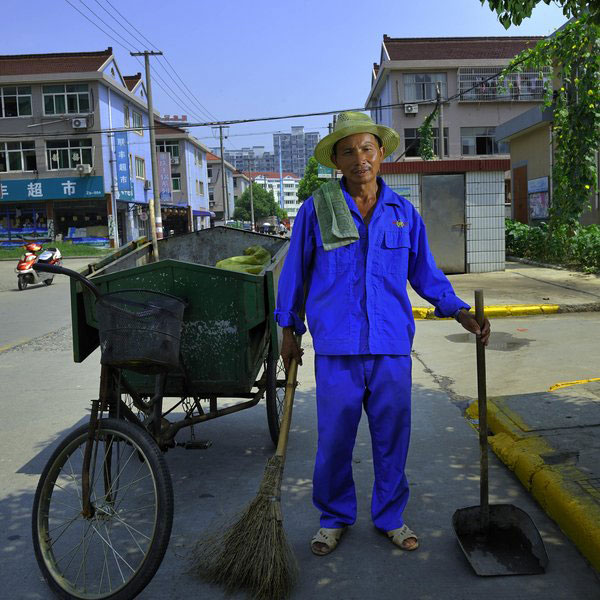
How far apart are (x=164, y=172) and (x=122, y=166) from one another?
5232 millimetres

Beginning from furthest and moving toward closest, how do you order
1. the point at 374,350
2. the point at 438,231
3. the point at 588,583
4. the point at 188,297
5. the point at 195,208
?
the point at 195,208 → the point at 438,231 → the point at 188,297 → the point at 374,350 → the point at 588,583

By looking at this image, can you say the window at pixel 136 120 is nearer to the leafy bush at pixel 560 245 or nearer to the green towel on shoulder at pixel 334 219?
the leafy bush at pixel 560 245

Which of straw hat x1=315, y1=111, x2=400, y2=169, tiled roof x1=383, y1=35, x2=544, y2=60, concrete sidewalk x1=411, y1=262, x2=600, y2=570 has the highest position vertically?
tiled roof x1=383, y1=35, x2=544, y2=60

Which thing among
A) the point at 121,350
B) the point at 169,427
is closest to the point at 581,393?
the point at 169,427

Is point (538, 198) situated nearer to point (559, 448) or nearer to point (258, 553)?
point (559, 448)

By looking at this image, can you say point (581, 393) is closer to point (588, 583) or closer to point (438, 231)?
point (588, 583)

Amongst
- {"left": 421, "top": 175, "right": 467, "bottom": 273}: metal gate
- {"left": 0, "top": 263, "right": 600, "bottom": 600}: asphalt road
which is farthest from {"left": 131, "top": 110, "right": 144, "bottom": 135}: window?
{"left": 0, "top": 263, "right": 600, "bottom": 600}: asphalt road

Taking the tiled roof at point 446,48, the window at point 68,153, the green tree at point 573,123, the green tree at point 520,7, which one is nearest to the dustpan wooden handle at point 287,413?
the green tree at point 520,7

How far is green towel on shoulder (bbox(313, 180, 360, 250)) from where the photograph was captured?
308 cm

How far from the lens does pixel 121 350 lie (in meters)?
2.88

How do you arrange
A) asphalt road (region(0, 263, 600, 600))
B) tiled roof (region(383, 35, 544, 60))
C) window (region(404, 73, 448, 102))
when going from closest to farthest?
asphalt road (region(0, 263, 600, 600)) → window (region(404, 73, 448, 102)) → tiled roof (region(383, 35, 544, 60))

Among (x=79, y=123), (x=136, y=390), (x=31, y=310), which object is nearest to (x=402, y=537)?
(x=136, y=390)

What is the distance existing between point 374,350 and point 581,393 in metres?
2.73

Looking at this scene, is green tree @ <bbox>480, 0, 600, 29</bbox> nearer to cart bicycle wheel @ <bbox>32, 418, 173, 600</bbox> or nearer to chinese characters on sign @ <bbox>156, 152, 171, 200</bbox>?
cart bicycle wheel @ <bbox>32, 418, 173, 600</bbox>
